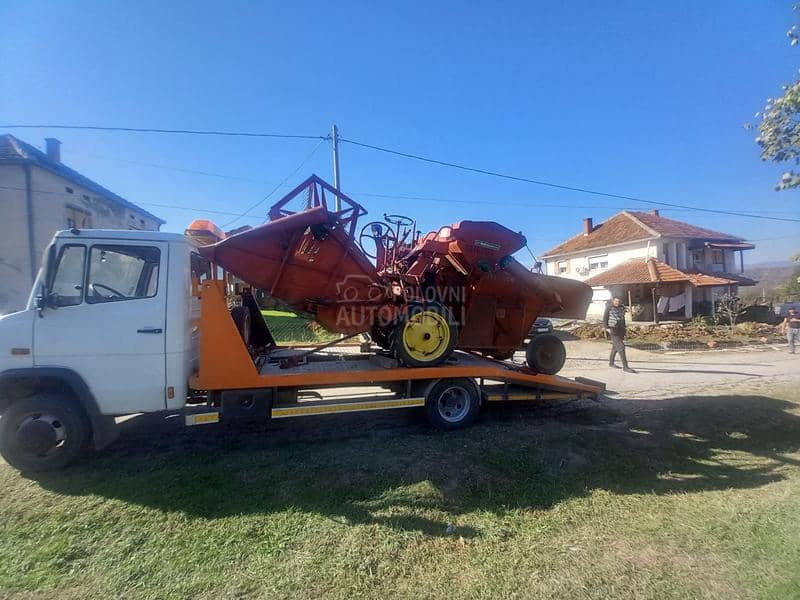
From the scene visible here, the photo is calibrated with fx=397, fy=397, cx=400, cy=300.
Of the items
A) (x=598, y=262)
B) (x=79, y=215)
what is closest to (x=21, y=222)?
(x=79, y=215)

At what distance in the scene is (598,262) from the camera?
Result: 92.8 ft

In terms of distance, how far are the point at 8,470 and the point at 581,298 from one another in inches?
310

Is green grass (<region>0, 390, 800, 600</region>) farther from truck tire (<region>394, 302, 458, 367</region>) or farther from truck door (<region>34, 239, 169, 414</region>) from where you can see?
truck tire (<region>394, 302, 458, 367</region>)

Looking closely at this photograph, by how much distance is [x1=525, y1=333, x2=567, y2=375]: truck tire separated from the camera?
630 cm

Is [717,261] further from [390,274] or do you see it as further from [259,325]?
[259,325]

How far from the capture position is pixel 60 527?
3.30 meters

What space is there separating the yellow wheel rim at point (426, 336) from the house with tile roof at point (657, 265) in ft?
72.1

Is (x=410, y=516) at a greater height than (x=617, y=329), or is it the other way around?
(x=617, y=329)

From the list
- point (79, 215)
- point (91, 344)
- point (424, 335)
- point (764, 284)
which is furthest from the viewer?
point (764, 284)

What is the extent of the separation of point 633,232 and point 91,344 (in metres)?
29.6

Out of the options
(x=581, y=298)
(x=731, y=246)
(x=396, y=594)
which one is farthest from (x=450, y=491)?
(x=731, y=246)

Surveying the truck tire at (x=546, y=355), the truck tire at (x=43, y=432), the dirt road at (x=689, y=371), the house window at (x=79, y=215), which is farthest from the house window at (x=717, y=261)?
the house window at (x=79, y=215)

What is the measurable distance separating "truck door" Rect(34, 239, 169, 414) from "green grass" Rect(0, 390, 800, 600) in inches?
35.6

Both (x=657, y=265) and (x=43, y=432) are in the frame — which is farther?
(x=657, y=265)
